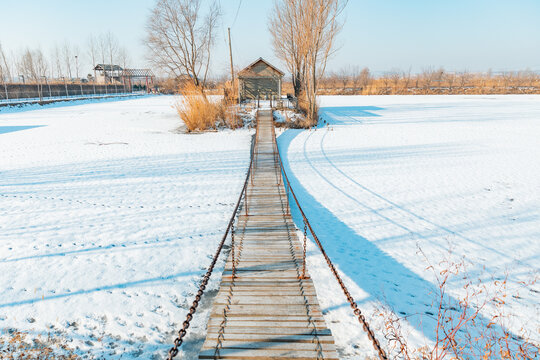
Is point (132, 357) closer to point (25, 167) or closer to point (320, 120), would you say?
point (25, 167)

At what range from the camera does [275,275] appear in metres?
4.85

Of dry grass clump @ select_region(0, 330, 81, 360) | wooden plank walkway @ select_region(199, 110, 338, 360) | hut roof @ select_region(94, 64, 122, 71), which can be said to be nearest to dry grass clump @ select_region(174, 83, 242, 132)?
wooden plank walkway @ select_region(199, 110, 338, 360)

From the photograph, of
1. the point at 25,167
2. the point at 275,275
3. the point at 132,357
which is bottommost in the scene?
the point at 132,357

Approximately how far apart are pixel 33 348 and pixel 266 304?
2.93 metres

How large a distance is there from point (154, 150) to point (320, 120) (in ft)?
44.0

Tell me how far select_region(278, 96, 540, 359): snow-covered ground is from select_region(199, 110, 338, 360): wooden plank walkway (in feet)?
1.81

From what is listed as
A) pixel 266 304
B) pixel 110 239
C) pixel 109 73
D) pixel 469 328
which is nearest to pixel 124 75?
pixel 109 73

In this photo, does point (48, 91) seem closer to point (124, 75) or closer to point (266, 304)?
point (124, 75)

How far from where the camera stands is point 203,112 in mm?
20234

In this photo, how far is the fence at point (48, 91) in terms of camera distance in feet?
123

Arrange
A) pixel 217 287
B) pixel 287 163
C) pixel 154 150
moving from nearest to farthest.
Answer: pixel 217 287
pixel 287 163
pixel 154 150

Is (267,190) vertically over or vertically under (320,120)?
under

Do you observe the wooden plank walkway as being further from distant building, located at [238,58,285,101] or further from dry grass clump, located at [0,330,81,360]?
distant building, located at [238,58,285,101]

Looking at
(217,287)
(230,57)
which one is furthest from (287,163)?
(230,57)
